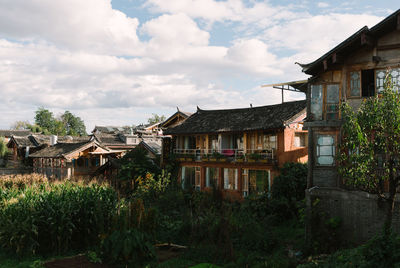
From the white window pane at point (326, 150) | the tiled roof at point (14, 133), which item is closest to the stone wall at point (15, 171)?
the tiled roof at point (14, 133)

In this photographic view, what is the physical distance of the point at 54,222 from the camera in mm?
12766

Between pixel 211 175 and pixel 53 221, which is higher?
pixel 211 175

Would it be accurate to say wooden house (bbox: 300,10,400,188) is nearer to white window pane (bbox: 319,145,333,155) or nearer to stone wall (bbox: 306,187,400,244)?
white window pane (bbox: 319,145,333,155)

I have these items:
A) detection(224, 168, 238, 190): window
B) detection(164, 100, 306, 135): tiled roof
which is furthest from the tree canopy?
detection(224, 168, 238, 190): window

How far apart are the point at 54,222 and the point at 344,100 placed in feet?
40.7

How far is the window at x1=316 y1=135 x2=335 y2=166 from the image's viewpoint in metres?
15.1

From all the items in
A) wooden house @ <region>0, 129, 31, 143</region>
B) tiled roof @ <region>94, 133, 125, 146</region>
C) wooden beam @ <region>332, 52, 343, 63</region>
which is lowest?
tiled roof @ <region>94, 133, 125, 146</region>

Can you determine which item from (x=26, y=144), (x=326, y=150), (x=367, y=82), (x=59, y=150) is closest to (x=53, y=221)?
(x=326, y=150)

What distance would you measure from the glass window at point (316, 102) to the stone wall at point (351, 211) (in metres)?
3.23

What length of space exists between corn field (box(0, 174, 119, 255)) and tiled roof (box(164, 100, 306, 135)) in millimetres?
13223

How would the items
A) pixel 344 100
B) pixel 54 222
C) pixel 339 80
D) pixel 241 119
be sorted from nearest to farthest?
1. pixel 54 222
2. pixel 344 100
3. pixel 339 80
4. pixel 241 119

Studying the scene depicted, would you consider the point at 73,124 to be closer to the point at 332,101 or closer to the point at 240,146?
the point at 240,146

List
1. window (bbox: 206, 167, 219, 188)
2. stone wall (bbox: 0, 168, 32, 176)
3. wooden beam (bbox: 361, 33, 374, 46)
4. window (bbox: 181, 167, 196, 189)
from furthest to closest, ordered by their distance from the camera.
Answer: stone wall (bbox: 0, 168, 32, 176) < window (bbox: 181, 167, 196, 189) < window (bbox: 206, 167, 219, 188) < wooden beam (bbox: 361, 33, 374, 46)

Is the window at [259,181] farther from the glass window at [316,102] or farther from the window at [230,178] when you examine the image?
the glass window at [316,102]
